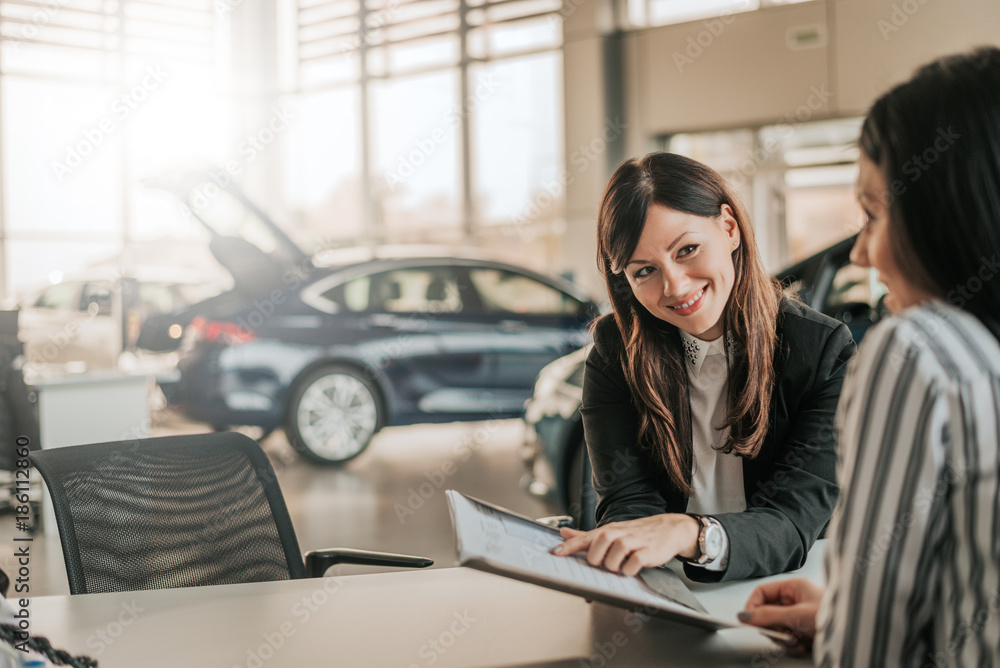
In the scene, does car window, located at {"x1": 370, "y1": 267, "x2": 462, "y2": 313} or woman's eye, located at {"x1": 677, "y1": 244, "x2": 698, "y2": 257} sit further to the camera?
car window, located at {"x1": 370, "y1": 267, "x2": 462, "y2": 313}

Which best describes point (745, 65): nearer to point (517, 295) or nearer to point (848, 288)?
point (517, 295)

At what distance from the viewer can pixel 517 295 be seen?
17.6 ft

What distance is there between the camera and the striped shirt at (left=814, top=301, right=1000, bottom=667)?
57cm

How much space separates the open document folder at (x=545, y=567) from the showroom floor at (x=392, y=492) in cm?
175

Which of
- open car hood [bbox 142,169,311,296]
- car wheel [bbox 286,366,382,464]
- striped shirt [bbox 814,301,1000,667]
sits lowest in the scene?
car wheel [bbox 286,366,382,464]

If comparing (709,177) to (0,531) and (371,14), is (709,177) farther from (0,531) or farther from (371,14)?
(371,14)

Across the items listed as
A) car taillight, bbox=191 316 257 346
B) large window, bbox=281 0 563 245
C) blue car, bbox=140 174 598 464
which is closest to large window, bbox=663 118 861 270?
large window, bbox=281 0 563 245

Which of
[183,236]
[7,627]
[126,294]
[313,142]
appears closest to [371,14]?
[313,142]

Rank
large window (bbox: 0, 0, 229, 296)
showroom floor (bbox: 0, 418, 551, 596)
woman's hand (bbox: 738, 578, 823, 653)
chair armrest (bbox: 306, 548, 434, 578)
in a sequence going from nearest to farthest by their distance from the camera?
woman's hand (bbox: 738, 578, 823, 653) < chair armrest (bbox: 306, 548, 434, 578) < showroom floor (bbox: 0, 418, 551, 596) < large window (bbox: 0, 0, 229, 296)

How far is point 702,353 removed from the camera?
4.61 feet

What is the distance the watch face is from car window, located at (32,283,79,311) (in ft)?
19.2

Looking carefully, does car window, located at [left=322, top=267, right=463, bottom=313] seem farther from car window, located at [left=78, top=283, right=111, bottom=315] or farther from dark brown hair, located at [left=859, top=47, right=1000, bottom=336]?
dark brown hair, located at [left=859, top=47, right=1000, bottom=336]

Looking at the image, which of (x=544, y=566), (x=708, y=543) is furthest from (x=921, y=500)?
(x=708, y=543)

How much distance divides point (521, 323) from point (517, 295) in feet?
0.72
